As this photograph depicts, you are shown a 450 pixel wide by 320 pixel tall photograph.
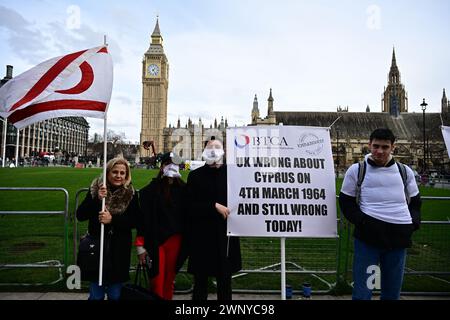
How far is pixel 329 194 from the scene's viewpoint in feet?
11.9

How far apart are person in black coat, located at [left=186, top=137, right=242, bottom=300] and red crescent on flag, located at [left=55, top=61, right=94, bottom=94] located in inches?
61.7

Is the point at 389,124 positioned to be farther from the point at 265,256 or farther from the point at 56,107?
the point at 56,107

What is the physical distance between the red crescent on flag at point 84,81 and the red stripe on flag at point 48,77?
0.15m

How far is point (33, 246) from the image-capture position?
Answer: 662cm

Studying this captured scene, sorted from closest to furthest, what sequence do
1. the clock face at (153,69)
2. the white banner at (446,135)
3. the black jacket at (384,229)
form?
1. the black jacket at (384,229)
2. the white banner at (446,135)
3. the clock face at (153,69)

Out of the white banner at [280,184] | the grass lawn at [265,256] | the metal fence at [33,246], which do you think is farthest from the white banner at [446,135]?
the metal fence at [33,246]

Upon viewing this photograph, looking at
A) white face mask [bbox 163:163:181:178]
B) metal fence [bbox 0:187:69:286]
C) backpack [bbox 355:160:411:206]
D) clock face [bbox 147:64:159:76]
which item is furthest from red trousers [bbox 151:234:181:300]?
clock face [bbox 147:64:159:76]

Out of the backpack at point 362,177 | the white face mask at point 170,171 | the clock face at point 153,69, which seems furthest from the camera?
the clock face at point 153,69

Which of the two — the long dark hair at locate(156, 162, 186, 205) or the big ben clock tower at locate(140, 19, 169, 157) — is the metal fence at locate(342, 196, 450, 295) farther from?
the big ben clock tower at locate(140, 19, 169, 157)

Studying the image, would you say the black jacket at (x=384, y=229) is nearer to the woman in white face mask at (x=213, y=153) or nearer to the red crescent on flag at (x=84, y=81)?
the woman in white face mask at (x=213, y=153)

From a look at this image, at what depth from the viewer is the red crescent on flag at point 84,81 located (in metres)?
3.64

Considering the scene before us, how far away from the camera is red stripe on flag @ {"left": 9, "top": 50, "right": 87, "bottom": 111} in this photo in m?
3.50
